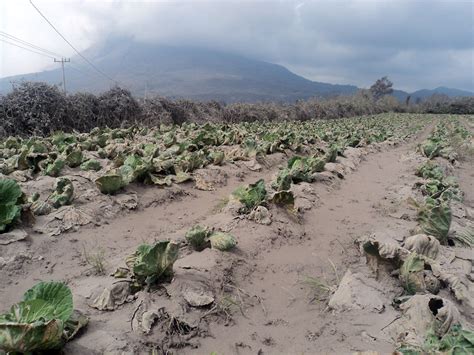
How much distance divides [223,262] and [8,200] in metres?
2.58

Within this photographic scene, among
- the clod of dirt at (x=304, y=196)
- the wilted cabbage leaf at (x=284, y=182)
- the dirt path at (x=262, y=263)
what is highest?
the wilted cabbage leaf at (x=284, y=182)

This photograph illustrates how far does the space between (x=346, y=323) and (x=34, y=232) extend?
378cm

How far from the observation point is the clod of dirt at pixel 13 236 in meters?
4.46

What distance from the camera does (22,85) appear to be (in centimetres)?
1530

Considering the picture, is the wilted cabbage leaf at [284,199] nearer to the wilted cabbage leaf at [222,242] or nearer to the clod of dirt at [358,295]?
the wilted cabbage leaf at [222,242]

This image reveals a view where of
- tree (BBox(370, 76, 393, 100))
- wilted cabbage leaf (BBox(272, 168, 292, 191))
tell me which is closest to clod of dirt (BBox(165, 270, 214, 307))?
wilted cabbage leaf (BBox(272, 168, 292, 191))

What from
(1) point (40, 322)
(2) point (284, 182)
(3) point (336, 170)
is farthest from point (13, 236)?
(3) point (336, 170)

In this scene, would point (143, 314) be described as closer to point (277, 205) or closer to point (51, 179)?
point (277, 205)

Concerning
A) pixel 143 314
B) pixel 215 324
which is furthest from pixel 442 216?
pixel 143 314

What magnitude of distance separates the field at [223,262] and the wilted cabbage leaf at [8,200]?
2cm

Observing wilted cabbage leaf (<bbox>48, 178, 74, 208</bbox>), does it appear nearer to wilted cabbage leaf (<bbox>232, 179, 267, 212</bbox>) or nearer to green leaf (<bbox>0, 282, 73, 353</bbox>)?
wilted cabbage leaf (<bbox>232, 179, 267, 212</bbox>)

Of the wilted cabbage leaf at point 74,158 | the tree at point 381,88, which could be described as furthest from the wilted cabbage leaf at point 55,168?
the tree at point 381,88

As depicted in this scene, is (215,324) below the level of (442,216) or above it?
below

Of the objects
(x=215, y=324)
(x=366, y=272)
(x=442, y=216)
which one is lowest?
(x=215, y=324)
